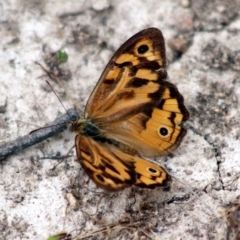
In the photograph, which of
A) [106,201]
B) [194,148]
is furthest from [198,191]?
[106,201]

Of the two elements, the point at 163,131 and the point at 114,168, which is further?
the point at 163,131

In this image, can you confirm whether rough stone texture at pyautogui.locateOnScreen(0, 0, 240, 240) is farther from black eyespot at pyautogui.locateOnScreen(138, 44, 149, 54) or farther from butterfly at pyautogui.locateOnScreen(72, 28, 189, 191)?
black eyespot at pyautogui.locateOnScreen(138, 44, 149, 54)

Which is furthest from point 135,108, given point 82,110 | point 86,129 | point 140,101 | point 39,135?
point 39,135

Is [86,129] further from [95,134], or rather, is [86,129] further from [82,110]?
[82,110]

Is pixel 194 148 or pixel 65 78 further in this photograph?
pixel 65 78

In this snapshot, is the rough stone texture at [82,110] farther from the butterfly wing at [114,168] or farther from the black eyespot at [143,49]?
the black eyespot at [143,49]

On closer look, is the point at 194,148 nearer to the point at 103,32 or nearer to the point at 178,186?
the point at 178,186

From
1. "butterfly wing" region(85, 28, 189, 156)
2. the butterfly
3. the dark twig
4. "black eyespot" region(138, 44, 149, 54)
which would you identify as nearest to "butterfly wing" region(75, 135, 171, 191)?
the butterfly
